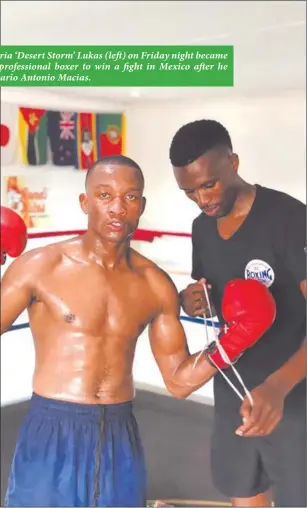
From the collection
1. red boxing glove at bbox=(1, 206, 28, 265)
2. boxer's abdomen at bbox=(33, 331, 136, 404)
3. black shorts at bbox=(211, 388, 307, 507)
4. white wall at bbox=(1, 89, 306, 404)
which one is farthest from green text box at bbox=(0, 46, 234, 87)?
black shorts at bbox=(211, 388, 307, 507)

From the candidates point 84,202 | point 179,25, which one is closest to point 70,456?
point 84,202

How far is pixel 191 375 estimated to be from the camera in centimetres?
62

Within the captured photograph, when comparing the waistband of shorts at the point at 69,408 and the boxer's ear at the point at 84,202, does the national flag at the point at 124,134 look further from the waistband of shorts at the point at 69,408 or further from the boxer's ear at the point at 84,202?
the waistband of shorts at the point at 69,408

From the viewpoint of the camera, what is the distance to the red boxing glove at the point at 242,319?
604 mm

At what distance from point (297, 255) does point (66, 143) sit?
0.32 metres

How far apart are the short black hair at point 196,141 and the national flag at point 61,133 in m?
0.14

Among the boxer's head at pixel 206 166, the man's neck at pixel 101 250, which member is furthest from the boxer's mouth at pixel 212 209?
the man's neck at pixel 101 250

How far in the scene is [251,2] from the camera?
3.83 ft

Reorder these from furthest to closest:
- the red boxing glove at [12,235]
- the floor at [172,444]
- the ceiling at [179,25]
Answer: the ceiling at [179,25], the floor at [172,444], the red boxing glove at [12,235]

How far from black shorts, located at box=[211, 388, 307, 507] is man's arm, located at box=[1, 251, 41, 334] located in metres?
0.33

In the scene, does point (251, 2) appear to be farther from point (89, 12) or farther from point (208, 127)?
point (208, 127)

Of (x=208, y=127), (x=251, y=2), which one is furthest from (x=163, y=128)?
(x=251, y=2)

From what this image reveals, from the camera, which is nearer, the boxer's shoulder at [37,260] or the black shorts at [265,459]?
the boxer's shoulder at [37,260]

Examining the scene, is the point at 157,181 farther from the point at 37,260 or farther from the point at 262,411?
the point at 262,411
